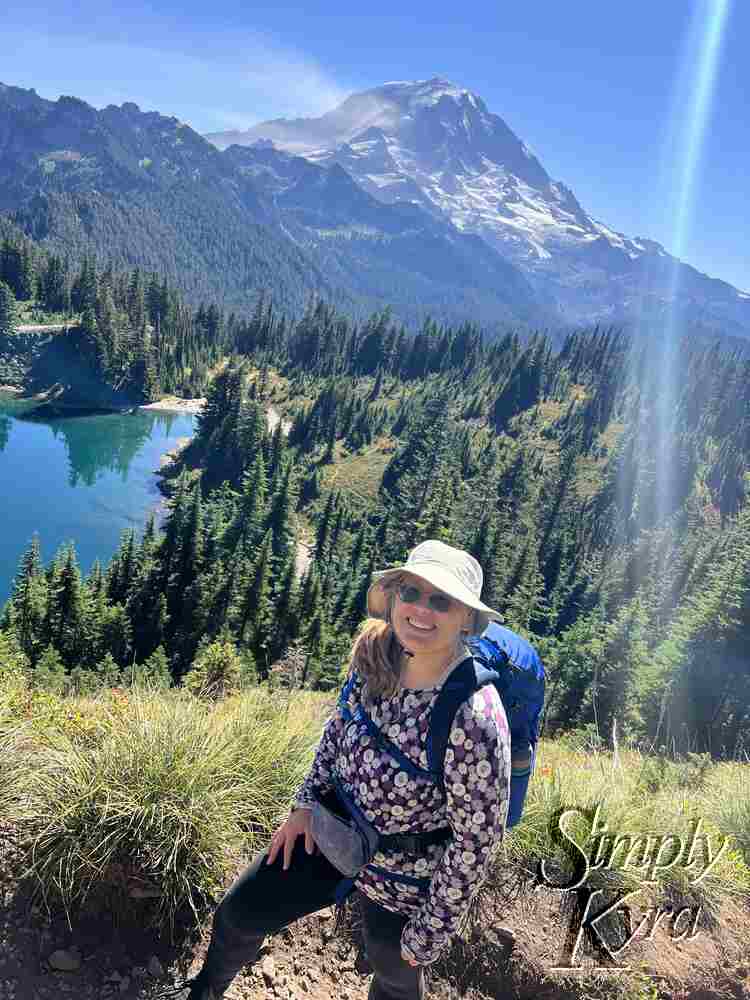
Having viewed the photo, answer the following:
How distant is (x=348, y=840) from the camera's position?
2.69 metres

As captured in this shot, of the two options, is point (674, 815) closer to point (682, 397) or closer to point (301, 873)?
point (301, 873)

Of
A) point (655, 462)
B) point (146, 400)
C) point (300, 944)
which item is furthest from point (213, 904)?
point (655, 462)

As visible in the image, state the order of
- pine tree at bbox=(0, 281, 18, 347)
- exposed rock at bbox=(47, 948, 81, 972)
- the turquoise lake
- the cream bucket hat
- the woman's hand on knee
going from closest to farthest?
the cream bucket hat, the woman's hand on knee, exposed rock at bbox=(47, 948, 81, 972), the turquoise lake, pine tree at bbox=(0, 281, 18, 347)

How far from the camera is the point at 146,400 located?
419 feet

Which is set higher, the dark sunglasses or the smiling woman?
the dark sunglasses

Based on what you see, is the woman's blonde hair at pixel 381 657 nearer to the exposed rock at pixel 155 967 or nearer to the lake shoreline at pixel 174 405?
the exposed rock at pixel 155 967

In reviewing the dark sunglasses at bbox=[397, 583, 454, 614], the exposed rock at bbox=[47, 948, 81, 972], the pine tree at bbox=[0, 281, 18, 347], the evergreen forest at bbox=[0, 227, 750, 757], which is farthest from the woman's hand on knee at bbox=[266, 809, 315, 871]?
the pine tree at bbox=[0, 281, 18, 347]

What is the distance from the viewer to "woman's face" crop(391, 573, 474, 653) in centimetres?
261

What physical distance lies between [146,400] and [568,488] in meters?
89.1

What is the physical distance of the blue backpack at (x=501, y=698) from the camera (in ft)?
8.04

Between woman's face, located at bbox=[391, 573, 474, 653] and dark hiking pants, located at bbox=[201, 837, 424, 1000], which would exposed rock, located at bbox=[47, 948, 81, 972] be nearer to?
dark hiking pants, located at bbox=[201, 837, 424, 1000]

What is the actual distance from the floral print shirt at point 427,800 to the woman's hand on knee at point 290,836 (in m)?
0.08

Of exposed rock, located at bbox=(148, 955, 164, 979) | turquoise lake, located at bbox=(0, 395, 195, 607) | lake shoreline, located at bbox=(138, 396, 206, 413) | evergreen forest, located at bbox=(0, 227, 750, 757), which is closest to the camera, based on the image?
exposed rock, located at bbox=(148, 955, 164, 979)

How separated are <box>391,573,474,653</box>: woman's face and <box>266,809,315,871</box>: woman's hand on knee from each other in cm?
104
